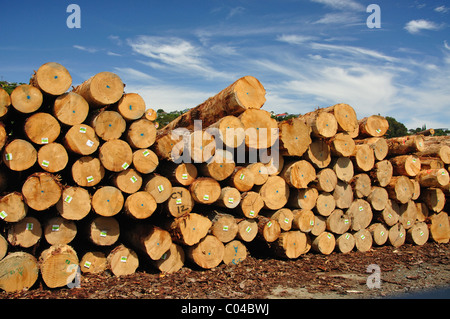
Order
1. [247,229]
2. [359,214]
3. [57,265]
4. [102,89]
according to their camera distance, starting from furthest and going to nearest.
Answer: [359,214], [247,229], [102,89], [57,265]

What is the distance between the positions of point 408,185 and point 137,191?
5.85m

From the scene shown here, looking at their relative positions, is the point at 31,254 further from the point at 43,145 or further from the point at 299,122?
the point at 299,122

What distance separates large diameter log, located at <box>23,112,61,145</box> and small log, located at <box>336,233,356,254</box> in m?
5.52

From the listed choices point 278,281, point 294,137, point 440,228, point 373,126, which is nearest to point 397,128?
point 440,228

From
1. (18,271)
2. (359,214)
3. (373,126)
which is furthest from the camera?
(373,126)

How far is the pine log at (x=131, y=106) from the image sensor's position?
552cm

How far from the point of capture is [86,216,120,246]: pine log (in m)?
5.42

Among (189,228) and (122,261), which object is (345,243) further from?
(122,261)

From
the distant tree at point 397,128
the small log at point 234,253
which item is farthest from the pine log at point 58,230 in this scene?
the distant tree at point 397,128

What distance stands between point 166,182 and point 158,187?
6.0 inches

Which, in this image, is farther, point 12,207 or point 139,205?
point 139,205

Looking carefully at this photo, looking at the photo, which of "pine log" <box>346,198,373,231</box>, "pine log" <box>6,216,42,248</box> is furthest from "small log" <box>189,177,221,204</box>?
"pine log" <box>346,198,373,231</box>

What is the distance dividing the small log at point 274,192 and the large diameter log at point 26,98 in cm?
379

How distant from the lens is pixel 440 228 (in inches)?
330
